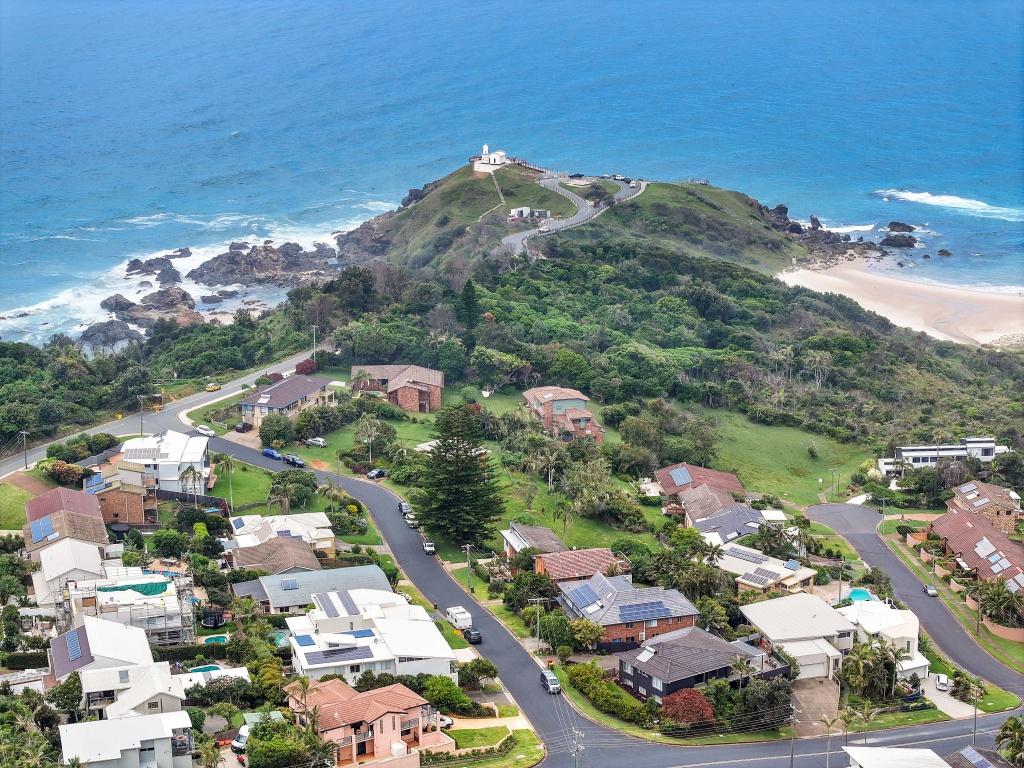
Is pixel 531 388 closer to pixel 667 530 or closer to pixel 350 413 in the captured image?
pixel 350 413

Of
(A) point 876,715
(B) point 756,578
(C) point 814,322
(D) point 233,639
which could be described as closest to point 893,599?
(B) point 756,578

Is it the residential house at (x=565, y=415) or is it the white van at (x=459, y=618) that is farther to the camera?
the residential house at (x=565, y=415)

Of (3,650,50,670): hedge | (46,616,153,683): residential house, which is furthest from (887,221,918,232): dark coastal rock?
(3,650,50,670): hedge

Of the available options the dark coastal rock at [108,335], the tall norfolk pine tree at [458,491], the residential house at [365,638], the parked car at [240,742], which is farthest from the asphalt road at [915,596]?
the dark coastal rock at [108,335]

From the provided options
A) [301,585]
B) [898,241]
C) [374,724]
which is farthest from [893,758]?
[898,241]

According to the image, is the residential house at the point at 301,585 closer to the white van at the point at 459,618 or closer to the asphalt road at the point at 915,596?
the white van at the point at 459,618

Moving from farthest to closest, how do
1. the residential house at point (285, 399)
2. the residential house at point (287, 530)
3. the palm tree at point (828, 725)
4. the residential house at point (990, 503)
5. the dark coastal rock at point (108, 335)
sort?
the dark coastal rock at point (108, 335) < the residential house at point (285, 399) < the residential house at point (990, 503) < the residential house at point (287, 530) < the palm tree at point (828, 725)
